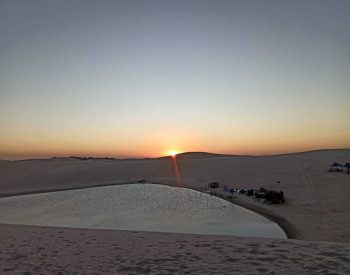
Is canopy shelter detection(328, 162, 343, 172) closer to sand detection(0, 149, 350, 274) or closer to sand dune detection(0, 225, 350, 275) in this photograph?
sand detection(0, 149, 350, 274)

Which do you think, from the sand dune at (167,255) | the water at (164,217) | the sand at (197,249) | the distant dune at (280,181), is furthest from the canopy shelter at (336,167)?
the sand dune at (167,255)

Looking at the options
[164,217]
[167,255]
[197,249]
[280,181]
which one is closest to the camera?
[167,255]

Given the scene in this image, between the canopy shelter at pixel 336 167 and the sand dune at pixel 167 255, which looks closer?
the sand dune at pixel 167 255

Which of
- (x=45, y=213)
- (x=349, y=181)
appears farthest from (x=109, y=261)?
(x=349, y=181)

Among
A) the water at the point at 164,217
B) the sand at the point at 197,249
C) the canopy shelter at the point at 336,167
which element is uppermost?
the canopy shelter at the point at 336,167

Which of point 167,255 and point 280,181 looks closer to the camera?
point 167,255

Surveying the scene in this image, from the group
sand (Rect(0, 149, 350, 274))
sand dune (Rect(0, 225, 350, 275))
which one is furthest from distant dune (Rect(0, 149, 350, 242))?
sand dune (Rect(0, 225, 350, 275))

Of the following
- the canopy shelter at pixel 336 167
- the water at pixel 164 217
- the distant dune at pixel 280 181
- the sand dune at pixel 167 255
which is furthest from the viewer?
the canopy shelter at pixel 336 167

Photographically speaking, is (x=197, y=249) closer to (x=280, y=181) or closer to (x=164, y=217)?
(x=164, y=217)

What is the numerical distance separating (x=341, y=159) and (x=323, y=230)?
99.1 ft

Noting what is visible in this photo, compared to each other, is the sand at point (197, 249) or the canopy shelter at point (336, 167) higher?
the canopy shelter at point (336, 167)

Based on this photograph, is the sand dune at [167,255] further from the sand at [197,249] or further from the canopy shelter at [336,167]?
the canopy shelter at [336,167]

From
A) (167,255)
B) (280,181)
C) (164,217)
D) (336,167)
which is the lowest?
(164,217)

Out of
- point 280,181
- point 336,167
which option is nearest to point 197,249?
point 280,181
